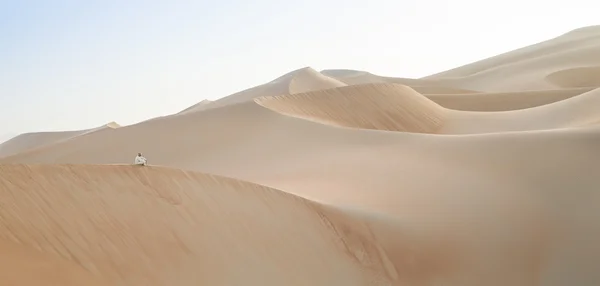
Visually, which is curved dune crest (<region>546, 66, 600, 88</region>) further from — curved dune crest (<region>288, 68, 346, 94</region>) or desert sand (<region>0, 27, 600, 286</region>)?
desert sand (<region>0, 27, 600, 286</region>)

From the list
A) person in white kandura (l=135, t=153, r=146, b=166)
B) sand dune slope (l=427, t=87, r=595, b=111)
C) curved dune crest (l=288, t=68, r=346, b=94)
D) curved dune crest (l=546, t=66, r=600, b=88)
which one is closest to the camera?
person in white kandura (l=135, t=153, r=146, b=166)

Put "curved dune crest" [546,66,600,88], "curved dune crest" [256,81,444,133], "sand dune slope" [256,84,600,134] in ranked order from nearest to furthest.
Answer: "sand dune slope" [256,84,600,134]
"curved dune crest" [256,81,444,133]
"curved dune crest" [546,66,600,88]

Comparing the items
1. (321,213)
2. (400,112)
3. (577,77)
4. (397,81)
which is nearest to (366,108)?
(400,112)

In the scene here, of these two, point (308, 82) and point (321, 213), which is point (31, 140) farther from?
point (321, 213)

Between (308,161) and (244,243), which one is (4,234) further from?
(308,161)

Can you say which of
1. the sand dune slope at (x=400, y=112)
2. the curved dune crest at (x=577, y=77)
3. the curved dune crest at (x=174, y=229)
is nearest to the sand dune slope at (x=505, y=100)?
the sand dune slope at (x=400, y=112)

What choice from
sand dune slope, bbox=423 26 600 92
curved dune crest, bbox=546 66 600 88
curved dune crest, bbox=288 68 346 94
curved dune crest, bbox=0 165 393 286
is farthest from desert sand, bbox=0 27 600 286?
curved dune crest, bbox=546 66 600 88

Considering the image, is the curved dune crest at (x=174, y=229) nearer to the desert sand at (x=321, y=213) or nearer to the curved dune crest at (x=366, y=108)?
the desert sand at (x=321, y=213)

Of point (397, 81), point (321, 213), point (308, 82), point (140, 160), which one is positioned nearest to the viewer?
point (140, 160)
